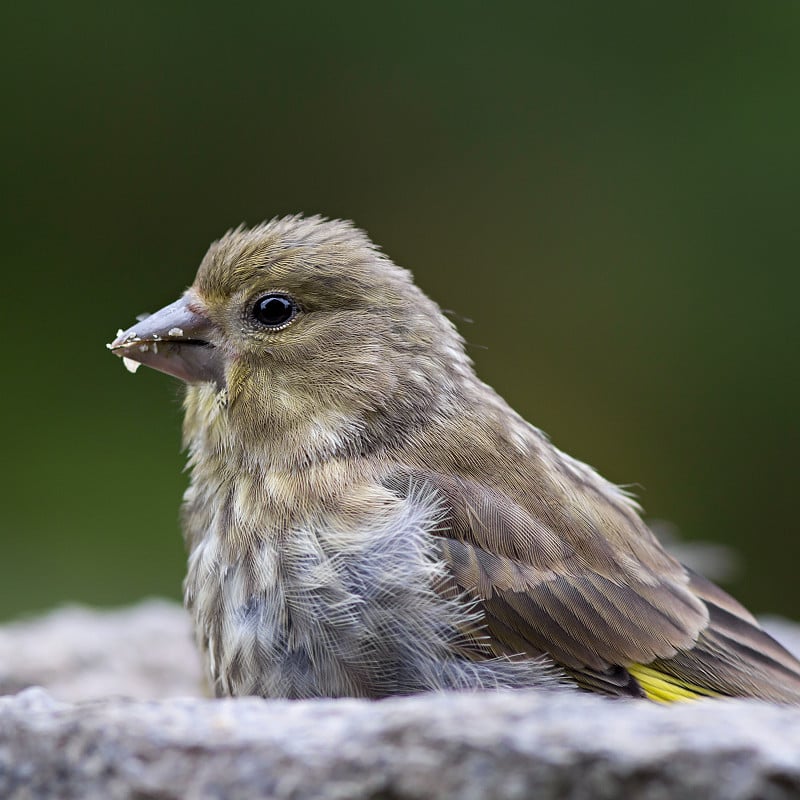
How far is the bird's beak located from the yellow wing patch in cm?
113

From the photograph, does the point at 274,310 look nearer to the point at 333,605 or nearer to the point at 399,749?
the point at 333,605

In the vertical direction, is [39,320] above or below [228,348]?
above

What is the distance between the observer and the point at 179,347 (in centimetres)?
286

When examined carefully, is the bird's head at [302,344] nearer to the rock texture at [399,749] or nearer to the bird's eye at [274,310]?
the bird's eye at [274,310]

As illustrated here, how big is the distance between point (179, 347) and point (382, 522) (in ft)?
2.40

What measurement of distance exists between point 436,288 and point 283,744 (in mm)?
4257

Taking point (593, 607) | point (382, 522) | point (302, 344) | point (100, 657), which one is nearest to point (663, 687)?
point (593, 607)

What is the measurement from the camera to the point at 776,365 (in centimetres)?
546

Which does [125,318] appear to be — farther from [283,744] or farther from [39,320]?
[283,744]

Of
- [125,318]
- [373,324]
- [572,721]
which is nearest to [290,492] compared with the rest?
[373,324]

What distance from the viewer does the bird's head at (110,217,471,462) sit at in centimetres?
272

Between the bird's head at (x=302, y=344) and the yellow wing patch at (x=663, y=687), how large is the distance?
712 mm

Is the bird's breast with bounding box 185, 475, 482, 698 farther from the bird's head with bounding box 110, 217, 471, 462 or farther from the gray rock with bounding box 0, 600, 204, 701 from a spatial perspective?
the gray rock with bounding box 0, 600, 204, 701

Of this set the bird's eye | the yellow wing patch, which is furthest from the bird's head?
the yellow wing patch
